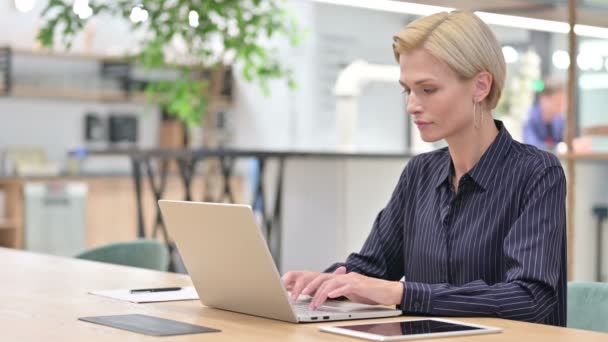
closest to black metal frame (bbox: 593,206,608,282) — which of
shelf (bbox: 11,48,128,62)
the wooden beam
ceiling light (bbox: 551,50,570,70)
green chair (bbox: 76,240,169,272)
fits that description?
the wooden beam

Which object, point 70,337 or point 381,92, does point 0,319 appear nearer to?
point 70,337

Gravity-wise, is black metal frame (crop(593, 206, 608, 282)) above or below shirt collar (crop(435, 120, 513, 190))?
below

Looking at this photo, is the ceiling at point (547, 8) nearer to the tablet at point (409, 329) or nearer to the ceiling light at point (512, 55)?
the tablet at point (409, 329)

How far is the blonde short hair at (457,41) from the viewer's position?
1.94m

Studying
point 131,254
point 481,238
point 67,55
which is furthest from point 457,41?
point 67,55

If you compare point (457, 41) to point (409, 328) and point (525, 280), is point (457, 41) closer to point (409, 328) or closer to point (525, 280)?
point (525, 280)

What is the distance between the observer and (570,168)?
12.8 feet

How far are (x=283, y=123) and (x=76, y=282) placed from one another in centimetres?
732

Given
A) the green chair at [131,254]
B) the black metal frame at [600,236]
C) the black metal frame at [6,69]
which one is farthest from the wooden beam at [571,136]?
the black metal frame at [6,69]

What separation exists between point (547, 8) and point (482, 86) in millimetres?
1818

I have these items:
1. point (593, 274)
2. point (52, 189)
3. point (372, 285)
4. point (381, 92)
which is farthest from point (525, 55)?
point (372, 285)

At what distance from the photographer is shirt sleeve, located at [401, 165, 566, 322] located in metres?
1.80

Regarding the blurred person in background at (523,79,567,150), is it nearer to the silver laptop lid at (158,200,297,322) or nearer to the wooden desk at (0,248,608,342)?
the wooden desk at (0,248,608,342)

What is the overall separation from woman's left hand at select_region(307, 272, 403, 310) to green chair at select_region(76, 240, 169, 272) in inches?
56.4
